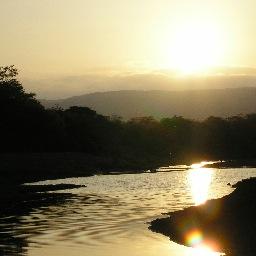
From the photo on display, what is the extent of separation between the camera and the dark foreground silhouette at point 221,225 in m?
34.4

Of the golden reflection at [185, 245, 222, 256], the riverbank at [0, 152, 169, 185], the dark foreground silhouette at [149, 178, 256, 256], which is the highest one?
the dark foreground silhouette at [149, 178, 256, 256]

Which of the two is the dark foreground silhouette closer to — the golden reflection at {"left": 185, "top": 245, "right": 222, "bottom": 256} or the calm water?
the golden reflection at {"left": 185, "top": 245, "right": 222, "bottom": 256}

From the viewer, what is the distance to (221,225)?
38.4 meters

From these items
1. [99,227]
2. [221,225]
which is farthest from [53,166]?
[221,225]

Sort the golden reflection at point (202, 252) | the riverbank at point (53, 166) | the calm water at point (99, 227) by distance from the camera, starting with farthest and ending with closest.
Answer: the riverbank at point (53, 166), the calm water at point (99, 227), the golden reflection at point (202, 252)

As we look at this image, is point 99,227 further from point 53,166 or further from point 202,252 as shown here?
point 53,166

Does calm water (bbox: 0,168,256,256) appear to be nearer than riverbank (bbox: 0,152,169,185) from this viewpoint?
Yes

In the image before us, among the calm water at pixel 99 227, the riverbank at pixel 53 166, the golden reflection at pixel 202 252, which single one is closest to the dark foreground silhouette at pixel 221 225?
the golden reflection at pixel 202 252

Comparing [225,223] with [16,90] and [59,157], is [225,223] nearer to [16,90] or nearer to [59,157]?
[59,157]

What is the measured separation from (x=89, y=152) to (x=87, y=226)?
129446 mm

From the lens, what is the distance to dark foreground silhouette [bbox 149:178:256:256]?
1355 inches

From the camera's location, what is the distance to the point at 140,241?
128ft

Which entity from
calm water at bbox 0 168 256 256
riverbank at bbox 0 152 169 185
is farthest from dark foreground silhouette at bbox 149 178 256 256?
riverbank at bbox 0 152 169 185

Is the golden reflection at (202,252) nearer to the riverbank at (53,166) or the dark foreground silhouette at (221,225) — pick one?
the dark foreground silhouette at (221,225)
